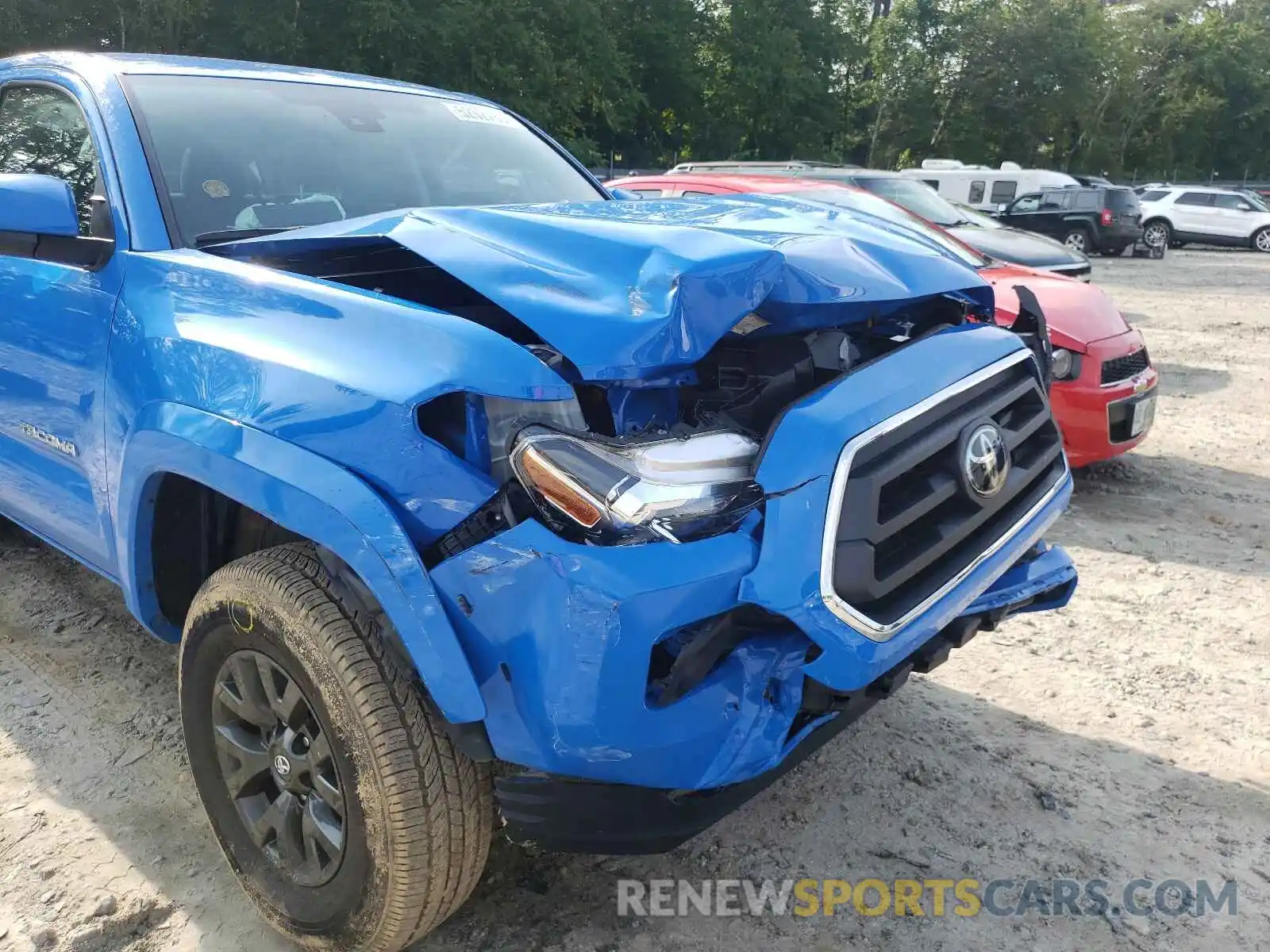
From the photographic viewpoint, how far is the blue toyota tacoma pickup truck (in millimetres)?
1615

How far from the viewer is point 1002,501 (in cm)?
211

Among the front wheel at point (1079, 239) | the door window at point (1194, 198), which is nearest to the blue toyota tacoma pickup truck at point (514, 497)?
the front wheel at point (1079, 239)

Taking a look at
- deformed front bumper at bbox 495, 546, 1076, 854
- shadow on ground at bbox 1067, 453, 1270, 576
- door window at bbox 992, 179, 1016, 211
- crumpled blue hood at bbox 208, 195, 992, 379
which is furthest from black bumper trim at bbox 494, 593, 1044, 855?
door window at bbox 992, 179, 1016, 211

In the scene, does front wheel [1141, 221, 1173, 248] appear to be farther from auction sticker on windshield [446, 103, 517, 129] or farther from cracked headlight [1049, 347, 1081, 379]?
auction sticker on windshield [446, 103, 517, 129]

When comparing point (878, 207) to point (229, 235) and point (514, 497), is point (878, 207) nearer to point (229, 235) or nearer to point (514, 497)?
point (229, 235)

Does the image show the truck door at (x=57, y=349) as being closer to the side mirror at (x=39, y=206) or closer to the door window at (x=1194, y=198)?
the side mirror at (x=39, y=206)

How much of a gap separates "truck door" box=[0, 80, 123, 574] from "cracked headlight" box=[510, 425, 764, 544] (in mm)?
1368

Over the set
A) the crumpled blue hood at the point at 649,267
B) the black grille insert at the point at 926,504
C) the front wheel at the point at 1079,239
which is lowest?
the front wheel at the point at 1079,239

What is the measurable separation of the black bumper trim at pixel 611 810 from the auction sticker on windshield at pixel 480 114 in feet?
8.13

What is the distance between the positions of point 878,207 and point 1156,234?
1890cm

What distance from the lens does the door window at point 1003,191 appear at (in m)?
22.3

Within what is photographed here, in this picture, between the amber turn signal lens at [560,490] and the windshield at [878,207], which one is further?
the windshield at [878,207]

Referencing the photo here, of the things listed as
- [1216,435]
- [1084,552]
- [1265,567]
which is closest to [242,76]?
[1084,552]

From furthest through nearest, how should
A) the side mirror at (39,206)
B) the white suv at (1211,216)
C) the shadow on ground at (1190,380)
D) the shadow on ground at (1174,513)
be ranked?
the white suv at (1211,216), the shadow on ground at (1190,380), the shadow on ground at (1174,513), the side mirror at (39,206)
